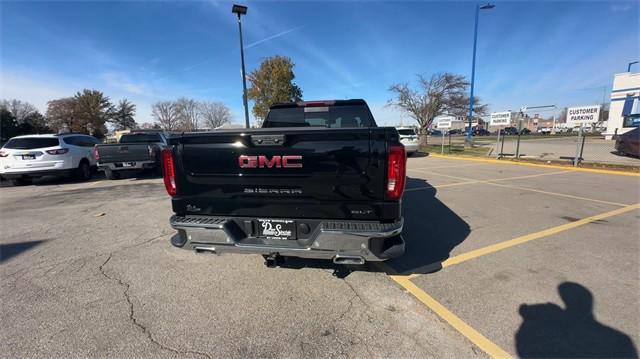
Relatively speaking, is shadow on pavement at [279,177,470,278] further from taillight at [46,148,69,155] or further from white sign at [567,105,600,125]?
white sign at [567,105,600,125]

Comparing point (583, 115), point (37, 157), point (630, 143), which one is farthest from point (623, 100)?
point (37, 157)

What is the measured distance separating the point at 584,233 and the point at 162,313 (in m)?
6.07

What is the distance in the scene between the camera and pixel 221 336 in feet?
7.70

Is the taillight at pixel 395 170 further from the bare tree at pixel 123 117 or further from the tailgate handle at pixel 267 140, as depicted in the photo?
the bare tree at pixel 123 117

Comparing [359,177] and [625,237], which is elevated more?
[359,177]

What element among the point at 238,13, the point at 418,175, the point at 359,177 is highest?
the point at 238,13

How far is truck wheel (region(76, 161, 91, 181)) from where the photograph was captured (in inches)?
413

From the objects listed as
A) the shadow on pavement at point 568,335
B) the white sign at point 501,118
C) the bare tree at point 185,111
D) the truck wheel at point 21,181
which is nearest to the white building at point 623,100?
the white sign at point 501,118

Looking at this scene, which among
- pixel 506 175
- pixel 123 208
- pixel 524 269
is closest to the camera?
pixel 524 269

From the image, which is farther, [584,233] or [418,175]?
[418,175]

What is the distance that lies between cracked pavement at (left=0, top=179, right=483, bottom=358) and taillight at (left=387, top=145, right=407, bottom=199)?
1.13m

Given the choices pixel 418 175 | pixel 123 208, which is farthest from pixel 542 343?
pixel 418 175

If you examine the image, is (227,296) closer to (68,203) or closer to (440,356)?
(440,356)

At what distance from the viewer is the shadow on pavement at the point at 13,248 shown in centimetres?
397
